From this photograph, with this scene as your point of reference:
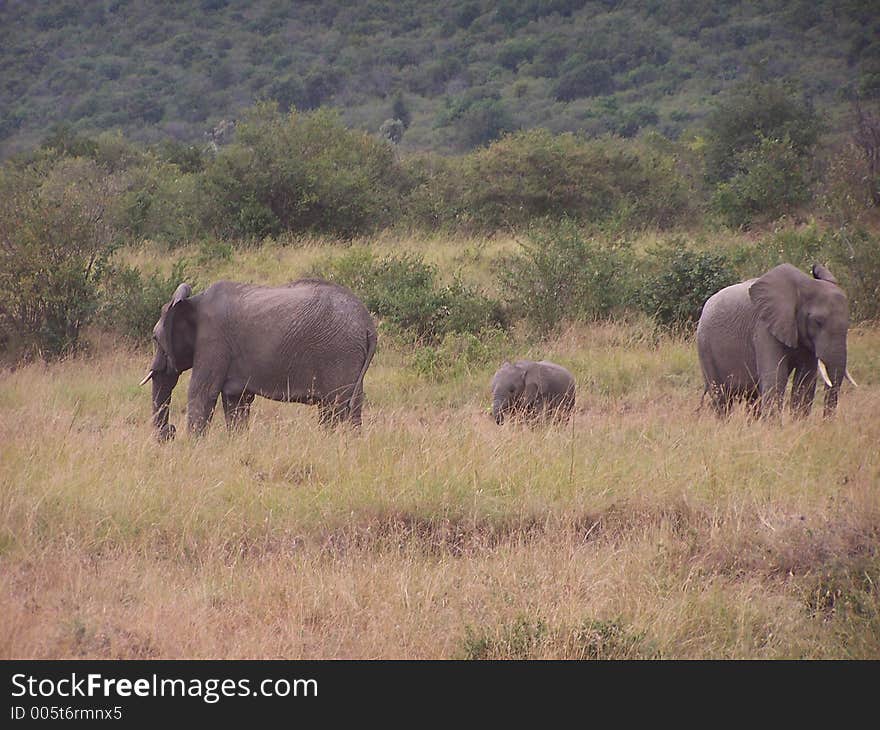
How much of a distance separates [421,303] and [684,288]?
10.7ft

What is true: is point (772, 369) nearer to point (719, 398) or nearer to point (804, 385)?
point (804, 385)

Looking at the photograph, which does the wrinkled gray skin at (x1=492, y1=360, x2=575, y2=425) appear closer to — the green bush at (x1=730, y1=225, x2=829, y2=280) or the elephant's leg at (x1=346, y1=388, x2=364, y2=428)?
the elephant's leg at (x1=346, y1=388, x2=364, y2=428)

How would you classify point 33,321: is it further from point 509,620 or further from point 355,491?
point 509,620

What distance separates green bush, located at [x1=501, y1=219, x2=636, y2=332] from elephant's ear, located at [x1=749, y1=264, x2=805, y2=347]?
4279 mm

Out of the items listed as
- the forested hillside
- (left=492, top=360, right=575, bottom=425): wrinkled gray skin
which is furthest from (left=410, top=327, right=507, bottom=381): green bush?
the forested hillside

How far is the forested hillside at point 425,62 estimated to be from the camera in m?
50.7

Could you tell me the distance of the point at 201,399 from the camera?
867 cm

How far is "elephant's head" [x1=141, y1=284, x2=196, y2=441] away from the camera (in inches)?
345

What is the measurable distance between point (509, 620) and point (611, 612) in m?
0.49

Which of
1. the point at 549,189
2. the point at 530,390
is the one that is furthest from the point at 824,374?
the point at 549,189

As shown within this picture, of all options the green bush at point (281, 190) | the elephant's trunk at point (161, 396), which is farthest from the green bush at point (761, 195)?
the elephant's trunk at point (161, 396)

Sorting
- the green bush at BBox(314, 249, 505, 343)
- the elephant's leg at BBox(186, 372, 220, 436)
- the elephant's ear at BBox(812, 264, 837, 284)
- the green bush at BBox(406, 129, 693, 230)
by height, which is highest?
the elephant's ear at BBox(812, 264, 837, 284)

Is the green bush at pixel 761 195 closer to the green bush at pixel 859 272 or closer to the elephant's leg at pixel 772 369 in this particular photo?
the green bush at pixel 859 272

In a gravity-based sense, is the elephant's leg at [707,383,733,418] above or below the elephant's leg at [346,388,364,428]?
below
